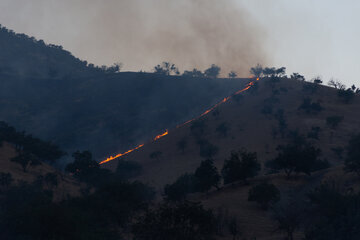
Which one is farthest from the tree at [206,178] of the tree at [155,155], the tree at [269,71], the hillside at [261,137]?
the tree at [269,71]

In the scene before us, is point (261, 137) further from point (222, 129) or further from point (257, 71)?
point (257, 71)

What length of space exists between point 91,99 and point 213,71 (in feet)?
Answer: 190

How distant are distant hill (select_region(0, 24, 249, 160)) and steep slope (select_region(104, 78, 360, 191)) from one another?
19.4 metres

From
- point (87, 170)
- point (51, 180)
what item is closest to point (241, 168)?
point (51, 180)

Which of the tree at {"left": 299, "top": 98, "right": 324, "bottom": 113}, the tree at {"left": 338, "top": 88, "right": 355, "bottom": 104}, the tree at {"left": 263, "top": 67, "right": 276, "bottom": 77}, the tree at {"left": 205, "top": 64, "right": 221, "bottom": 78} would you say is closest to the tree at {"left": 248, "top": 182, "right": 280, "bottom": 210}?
the tree at {"left": 299, "top": 98, "right": 324, "bottom": 113}

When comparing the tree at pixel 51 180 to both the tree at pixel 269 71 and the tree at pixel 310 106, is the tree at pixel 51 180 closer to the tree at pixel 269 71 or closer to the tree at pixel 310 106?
the tree at pixel 310 106

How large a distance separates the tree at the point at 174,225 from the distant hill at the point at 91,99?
82.2 metres

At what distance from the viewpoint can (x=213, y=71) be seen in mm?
168000

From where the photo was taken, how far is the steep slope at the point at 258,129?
74000 mm

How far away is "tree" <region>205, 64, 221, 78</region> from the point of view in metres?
166

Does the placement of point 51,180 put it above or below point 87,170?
below

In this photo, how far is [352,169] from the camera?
36.7 m

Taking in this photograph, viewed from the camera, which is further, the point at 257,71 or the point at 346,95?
the point at 257,71

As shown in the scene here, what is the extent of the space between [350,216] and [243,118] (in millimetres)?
76960
